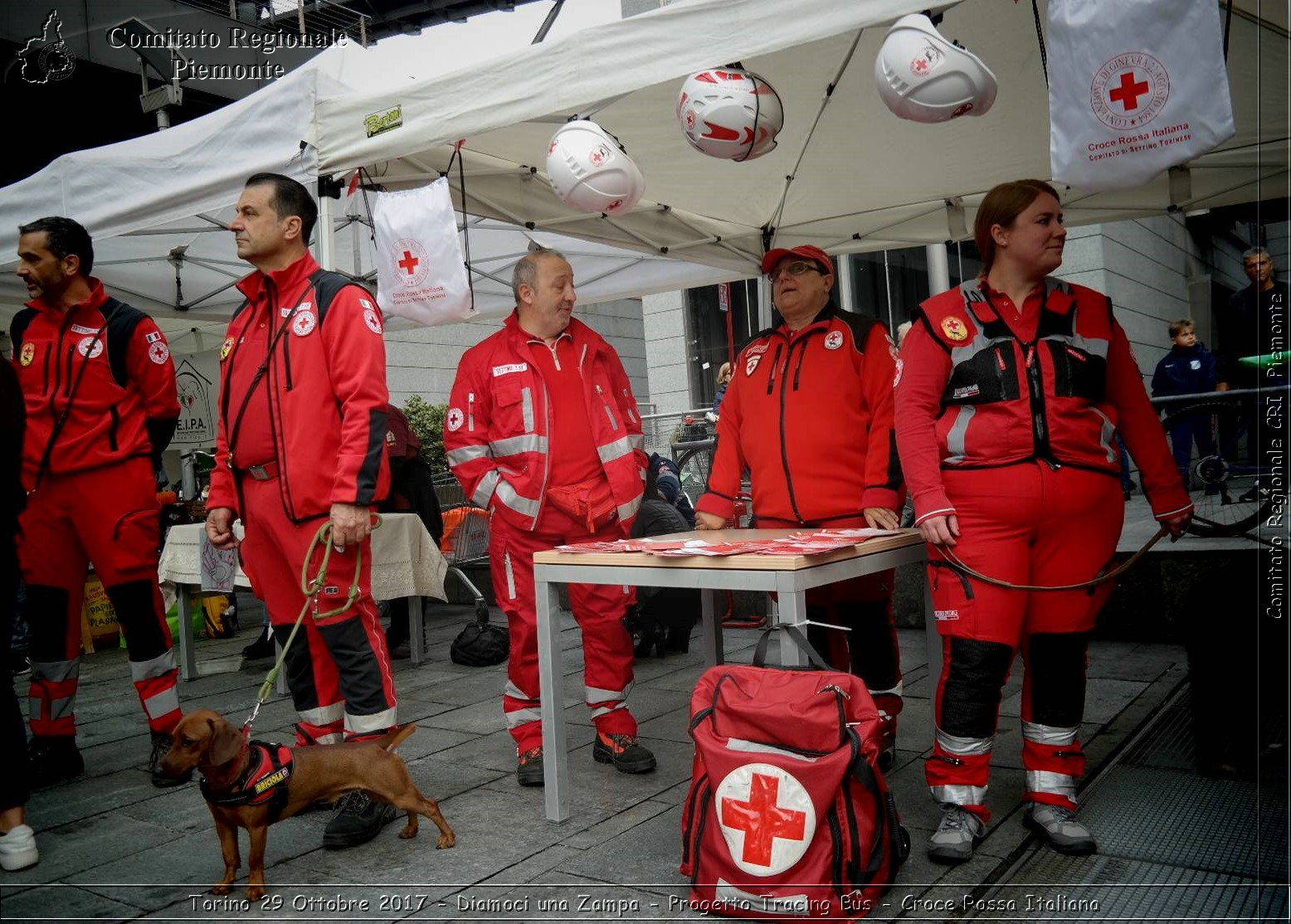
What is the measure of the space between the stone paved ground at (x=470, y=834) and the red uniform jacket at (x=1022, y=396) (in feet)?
3.45

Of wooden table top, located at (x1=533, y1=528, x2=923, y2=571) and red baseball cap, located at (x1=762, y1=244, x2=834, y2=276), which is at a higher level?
red baseball cap, located at (x1=762, y1=244, x2=834, y2=276)

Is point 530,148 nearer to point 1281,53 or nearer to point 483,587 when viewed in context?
point 1281,53

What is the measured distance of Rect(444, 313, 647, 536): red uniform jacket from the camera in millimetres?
3900

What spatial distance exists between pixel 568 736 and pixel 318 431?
1.96 metres

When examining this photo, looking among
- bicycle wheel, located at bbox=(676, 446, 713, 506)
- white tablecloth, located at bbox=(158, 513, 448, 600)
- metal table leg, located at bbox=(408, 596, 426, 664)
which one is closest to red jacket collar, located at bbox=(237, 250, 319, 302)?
white tablecloth, located at bbox=(158, 513, 448, 600)

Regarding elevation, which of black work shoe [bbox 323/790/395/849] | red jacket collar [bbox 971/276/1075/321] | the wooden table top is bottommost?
black work shoe [bbox 323/790/395/849]

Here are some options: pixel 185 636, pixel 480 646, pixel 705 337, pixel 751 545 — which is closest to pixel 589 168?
pixel 751 545

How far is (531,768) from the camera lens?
382 centimetres

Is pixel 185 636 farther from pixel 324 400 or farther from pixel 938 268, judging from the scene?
pixel 938 268

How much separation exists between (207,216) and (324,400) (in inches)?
174

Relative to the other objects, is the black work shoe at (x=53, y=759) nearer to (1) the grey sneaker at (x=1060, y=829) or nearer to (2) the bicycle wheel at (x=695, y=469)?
(1) the grey sneaker at (x=1060, y=829)

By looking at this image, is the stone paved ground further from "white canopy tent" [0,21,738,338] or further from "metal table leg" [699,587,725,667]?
"white canopy tent" [0,21,738,338]

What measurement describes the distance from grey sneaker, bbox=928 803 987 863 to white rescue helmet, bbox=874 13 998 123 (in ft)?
7.10

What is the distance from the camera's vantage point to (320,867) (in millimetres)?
3084
